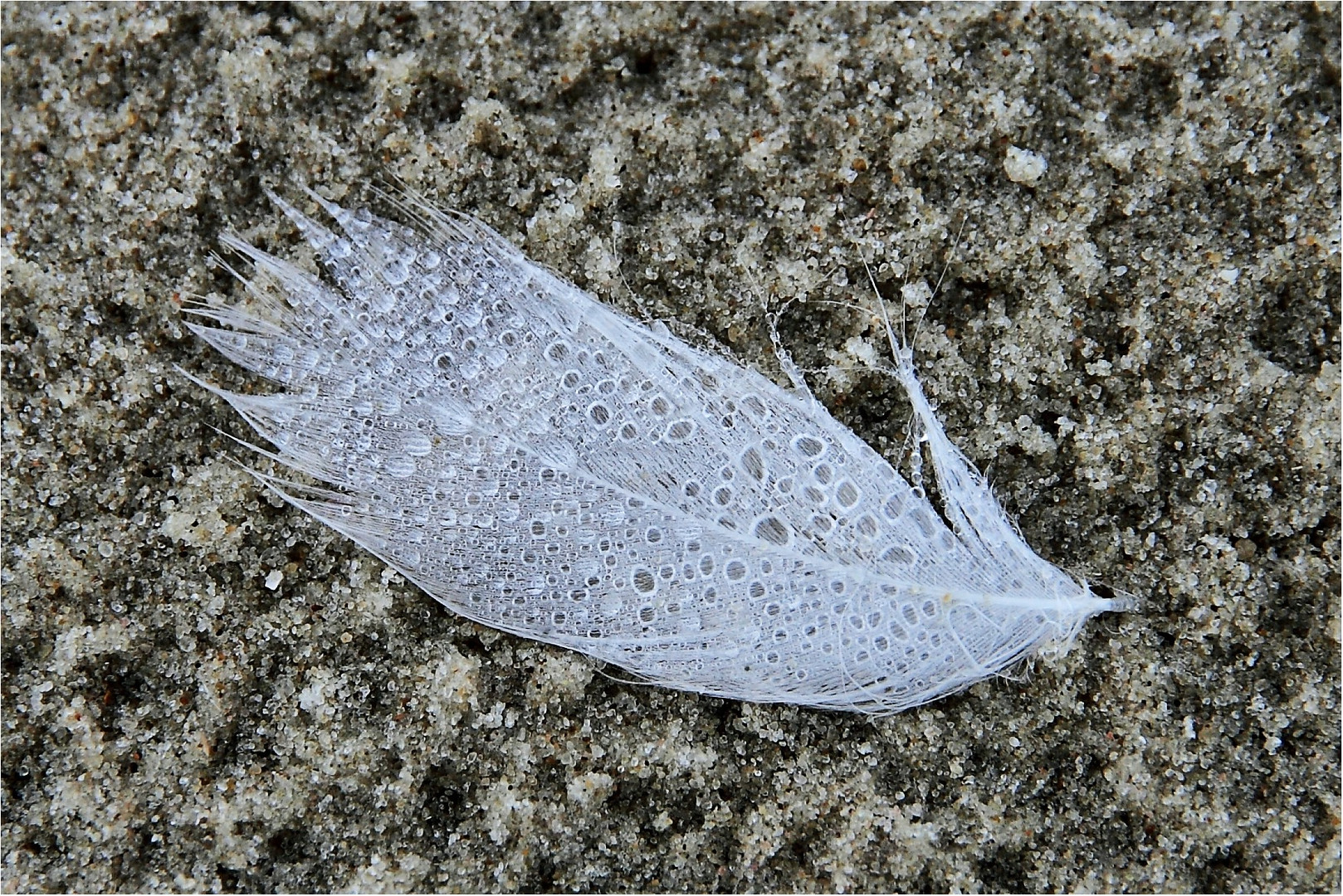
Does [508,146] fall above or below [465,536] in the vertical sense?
above

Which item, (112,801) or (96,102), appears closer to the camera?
(112,801)

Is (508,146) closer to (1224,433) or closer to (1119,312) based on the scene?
(1119,312)

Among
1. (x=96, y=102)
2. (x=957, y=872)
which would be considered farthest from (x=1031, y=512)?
(x=96, y=102)

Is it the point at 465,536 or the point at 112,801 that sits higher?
the point at 465,536

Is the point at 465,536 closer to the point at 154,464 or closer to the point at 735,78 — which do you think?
→ the point at 154,464

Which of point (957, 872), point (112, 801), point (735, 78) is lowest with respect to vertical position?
point (112, 801)

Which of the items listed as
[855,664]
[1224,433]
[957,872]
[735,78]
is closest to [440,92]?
[735,78]
